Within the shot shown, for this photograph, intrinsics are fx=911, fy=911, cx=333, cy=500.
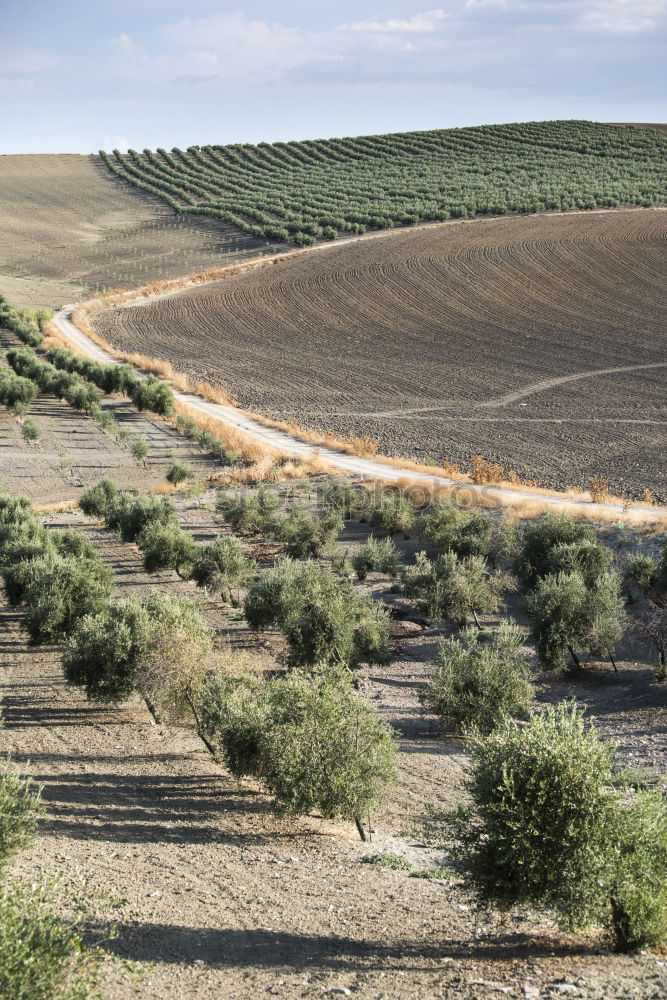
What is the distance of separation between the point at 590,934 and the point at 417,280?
3204 inches

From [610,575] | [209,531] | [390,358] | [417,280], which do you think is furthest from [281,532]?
[417,280]

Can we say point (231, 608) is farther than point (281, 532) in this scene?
No

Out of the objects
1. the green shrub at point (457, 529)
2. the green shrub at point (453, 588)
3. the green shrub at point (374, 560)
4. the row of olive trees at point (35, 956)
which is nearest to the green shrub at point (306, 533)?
the green shrub at point (374, 560)

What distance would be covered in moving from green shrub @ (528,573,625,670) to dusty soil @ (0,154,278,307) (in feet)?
256

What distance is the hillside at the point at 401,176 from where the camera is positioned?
11631 cm

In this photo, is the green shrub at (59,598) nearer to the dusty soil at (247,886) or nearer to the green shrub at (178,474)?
the dusty soil at (247,886)

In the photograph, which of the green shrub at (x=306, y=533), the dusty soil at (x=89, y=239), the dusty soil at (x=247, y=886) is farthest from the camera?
the dusty soil at (x=89, y=239)

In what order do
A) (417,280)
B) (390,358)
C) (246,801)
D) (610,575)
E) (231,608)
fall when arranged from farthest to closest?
(417,280)
(390,358)
(231,608)
(610,575)
(246,801)

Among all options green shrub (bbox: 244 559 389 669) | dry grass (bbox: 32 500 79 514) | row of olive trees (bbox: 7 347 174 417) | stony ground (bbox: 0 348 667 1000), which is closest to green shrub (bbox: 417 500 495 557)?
green shrub (bbox: 244 559 389 669)

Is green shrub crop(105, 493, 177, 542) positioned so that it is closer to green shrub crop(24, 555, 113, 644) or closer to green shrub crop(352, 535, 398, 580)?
green shrub crop(352, 535, 398, 580)

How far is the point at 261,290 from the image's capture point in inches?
3605

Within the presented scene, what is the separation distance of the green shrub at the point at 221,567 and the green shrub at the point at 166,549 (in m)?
1.20

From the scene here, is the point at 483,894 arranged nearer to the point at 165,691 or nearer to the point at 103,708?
the point at 165,691

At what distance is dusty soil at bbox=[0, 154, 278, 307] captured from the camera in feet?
340
